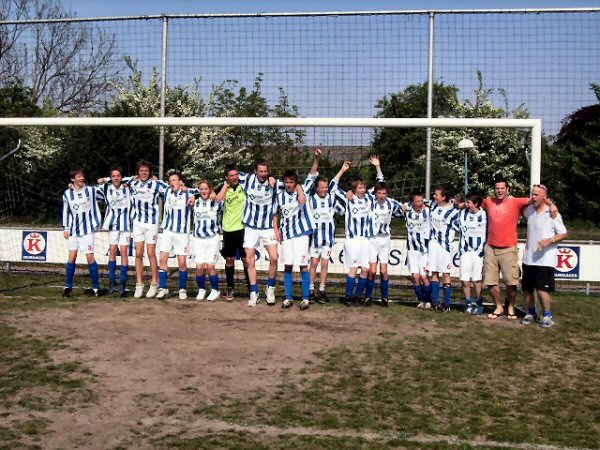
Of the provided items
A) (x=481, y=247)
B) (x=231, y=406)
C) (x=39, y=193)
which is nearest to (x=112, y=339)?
(x=231, y=406)

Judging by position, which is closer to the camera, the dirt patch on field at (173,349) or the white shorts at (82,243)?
the dirt patch on field at (173,349)

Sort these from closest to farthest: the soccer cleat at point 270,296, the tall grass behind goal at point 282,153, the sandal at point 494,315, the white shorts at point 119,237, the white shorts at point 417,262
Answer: the sandal at point 494,315, the soccer cleat at point 270,296, the white shorts at point 417,262, the tall grass behind goal at point 282,153, the white shorts at point 119,237

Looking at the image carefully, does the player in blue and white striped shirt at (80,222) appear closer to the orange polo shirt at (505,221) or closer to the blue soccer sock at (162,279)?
the blue soccer sock at (162,279)

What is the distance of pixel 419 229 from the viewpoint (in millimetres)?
11961

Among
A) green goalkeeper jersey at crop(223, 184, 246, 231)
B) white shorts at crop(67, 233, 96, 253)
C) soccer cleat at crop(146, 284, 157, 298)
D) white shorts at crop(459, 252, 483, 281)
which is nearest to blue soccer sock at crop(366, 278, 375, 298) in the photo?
white shorts at crop(459, 252, 483, 281)

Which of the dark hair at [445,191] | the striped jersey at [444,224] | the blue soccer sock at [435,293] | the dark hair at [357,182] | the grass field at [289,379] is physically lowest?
the grass field at [289,379]

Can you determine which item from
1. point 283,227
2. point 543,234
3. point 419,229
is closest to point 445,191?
point 419,229

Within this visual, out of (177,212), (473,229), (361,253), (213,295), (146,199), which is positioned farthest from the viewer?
(146,199)

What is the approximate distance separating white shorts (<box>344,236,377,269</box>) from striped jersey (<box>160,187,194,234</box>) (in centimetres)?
266

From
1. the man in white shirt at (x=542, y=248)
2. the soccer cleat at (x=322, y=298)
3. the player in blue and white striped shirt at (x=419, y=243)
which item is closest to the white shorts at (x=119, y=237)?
the soccer cleat at (x=322, y=298)

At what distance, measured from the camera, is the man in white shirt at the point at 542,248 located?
10.6m

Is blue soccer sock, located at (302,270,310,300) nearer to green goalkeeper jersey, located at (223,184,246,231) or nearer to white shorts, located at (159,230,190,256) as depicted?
green goalkeeper jersey, located at (223,184,246,231)

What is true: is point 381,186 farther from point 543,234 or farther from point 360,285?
point 543,234

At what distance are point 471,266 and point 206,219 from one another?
419cm
